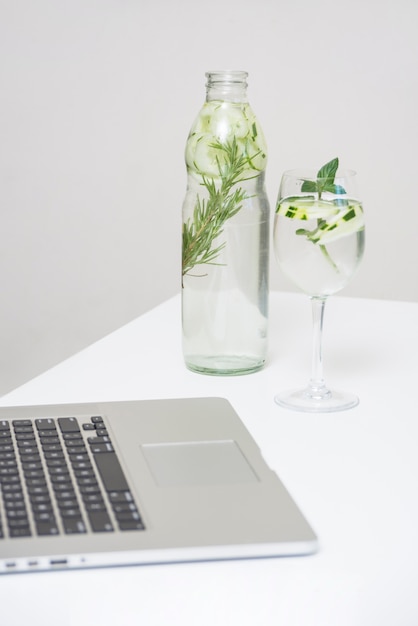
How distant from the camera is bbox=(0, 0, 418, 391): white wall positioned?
8.14 ft

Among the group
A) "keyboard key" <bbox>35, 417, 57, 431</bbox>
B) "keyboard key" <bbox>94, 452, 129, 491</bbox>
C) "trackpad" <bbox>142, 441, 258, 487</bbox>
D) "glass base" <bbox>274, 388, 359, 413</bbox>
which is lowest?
"glass base" <bbox>274, 388, 359, 413</bbox>

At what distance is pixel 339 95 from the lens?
98.4 inches

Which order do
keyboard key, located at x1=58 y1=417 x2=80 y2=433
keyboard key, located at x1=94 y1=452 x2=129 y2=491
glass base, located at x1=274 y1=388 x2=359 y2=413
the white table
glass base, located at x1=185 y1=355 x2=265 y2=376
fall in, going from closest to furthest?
the white table → keyboard key, located at x1=94 y1=452 x2=129 y2=491 → keyboard key, located at x1=58 y1=417 x2=80 y2=433 → glass base, located at x1=274 y1=388 x2=359 y2=413 → glass base, located at x1=185 y1=355 x2=265 y2=376

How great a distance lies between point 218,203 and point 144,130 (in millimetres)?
1721

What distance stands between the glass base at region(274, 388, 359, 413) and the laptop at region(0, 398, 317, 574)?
0.11 metres

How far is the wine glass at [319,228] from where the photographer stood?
0.90 m

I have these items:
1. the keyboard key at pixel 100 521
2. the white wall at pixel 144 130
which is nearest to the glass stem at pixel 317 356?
the keyboard key at pixel 100 521

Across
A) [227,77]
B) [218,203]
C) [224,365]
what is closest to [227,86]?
[227,77]

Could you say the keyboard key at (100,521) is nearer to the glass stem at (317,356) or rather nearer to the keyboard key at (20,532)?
the keyboard key at (20,532)

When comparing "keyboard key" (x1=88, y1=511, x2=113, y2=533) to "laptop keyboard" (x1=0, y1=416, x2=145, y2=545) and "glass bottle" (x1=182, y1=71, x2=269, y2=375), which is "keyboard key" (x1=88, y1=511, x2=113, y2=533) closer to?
"laptop keyboard" (x1=0, y1=416, x2=145, y2=545)

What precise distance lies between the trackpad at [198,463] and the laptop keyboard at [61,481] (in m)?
0.03

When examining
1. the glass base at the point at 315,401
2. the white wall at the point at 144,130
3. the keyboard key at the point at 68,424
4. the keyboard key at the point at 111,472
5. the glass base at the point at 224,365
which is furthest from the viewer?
the white wall at the point at 144,130

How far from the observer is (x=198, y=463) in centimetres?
76

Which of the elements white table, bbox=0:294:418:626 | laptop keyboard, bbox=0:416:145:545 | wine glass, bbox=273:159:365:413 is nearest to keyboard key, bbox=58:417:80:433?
laptop keyboard, bbox=0:416:145:545
